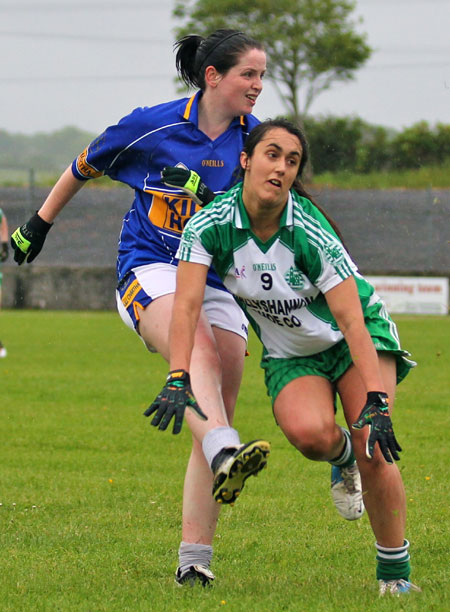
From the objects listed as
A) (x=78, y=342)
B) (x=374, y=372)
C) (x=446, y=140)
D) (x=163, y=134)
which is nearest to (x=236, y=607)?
(x=374, y=372)

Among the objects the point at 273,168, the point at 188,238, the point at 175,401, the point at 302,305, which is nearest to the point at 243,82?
the point at 273,168

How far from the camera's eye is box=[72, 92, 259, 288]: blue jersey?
14.7ft

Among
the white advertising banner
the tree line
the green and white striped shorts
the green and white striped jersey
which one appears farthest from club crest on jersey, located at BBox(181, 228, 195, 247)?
the tree line

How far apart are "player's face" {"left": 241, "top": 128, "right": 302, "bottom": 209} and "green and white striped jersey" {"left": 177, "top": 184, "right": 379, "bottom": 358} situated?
78 mm

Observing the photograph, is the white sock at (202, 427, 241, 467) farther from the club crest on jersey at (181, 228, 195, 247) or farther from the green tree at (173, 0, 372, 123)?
the green tree at (173, 0, 372, 123)

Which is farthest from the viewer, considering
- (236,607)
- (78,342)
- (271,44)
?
(271,44)

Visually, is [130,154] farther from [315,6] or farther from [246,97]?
[315,6]

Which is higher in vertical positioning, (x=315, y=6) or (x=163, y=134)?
(x=315, y=6)

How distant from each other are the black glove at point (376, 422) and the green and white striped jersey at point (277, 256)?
0.43 m

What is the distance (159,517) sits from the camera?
5535mm

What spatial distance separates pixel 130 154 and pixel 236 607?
1985 mm

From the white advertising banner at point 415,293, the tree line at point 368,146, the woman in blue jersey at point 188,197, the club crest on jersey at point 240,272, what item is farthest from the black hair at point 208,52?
the tree line at point 368,146

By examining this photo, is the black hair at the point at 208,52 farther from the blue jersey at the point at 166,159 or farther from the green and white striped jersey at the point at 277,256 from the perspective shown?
the green and white striped jersey at the point at 277,256

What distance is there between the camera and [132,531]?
17.1ft
